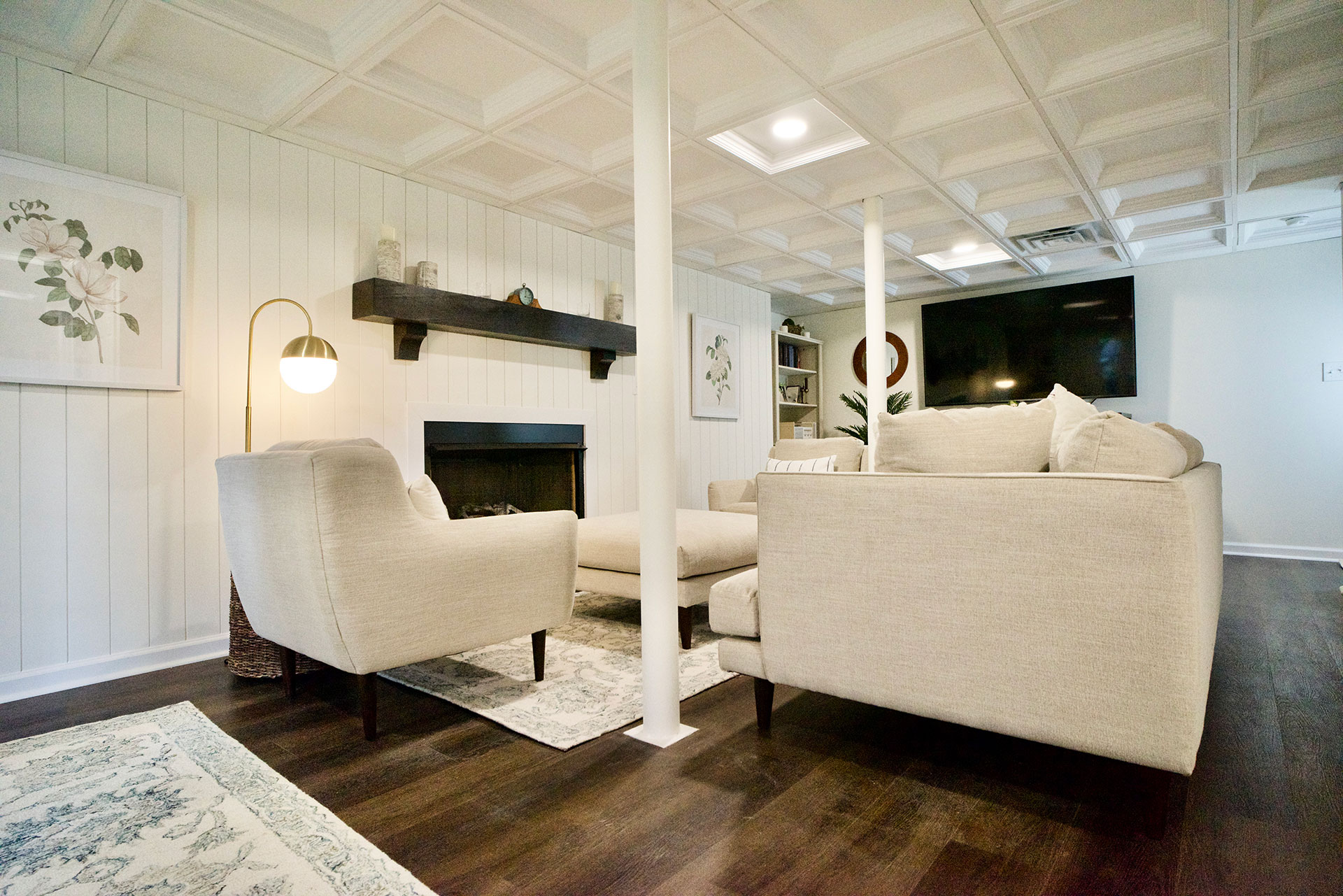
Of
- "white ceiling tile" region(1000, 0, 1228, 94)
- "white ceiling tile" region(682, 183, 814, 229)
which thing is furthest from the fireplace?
"white ceiling tile" region(1000, 0, 1228, 94)

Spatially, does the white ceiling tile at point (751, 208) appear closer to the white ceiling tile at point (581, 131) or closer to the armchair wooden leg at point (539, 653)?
the white ceiling tile at point (581, 131)

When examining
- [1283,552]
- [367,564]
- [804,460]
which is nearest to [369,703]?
[367,564]

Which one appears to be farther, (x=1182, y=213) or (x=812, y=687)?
(x=1182, y=213)

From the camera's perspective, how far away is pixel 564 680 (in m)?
2.34

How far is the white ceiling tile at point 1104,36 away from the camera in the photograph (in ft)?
7.66

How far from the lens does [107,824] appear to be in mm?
1460

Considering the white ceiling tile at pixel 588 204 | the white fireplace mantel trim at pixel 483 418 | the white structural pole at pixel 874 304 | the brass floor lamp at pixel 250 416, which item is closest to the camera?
the brass floor lamp at pixel 250 416

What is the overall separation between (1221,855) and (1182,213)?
14.6 feet

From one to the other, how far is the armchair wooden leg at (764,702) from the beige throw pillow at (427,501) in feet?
3.54

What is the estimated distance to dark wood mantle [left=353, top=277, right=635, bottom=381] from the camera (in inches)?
129

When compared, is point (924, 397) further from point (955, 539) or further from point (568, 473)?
point (955, 539)

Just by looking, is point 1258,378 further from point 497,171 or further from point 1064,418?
point 497,171

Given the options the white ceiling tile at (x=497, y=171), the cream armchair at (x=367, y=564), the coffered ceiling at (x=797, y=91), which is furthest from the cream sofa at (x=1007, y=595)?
the white ceiling tile at (x=497, y=171)

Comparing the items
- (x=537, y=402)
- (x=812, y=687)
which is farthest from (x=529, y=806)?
(x=537, y=402)
